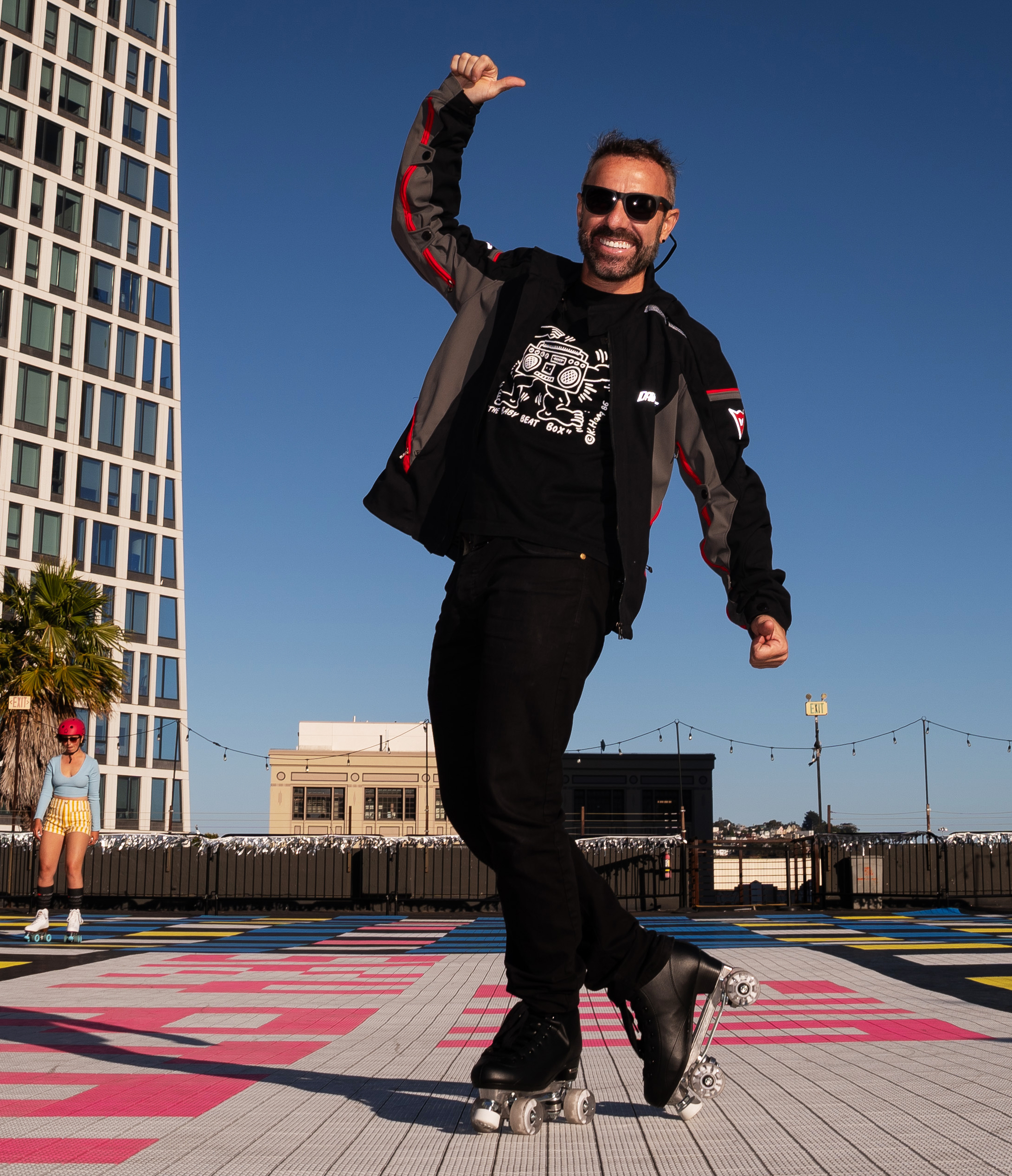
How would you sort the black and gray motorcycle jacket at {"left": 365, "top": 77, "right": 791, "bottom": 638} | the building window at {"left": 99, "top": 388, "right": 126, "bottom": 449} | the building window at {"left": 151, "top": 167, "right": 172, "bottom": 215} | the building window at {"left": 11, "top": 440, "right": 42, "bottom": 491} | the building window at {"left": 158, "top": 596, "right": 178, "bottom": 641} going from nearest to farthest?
the black and gray motorcycle jacket at {"left": 365, "top": 77, "right": 791, "bottom": 638} → the building window at {"left": 11, "top": 440, "right": 42, "bottom": 491} → the building window at {"left": 99, "top": 388, "right": 126, "bottom": 449} → the building window at {"left": 158, "top": 596, "right": 178, "bottom": 641} → the building window at {"left": 151, "top": 167, "right": 172, "bottom": 215}

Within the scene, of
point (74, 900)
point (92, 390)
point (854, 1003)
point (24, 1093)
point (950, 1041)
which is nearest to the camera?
point (24, 1093)

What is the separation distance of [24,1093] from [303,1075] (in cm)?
65

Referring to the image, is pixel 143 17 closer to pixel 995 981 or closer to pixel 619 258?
pixel 995 981

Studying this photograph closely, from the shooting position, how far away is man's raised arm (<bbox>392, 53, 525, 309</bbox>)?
2795 mm

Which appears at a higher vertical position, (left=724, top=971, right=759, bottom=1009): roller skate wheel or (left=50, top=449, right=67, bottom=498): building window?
(left=50, top=449, right=67, bottom=498): building window

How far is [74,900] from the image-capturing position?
883cm

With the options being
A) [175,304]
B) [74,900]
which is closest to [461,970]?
[74,900]

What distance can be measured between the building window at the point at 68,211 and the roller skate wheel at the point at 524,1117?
50960mm

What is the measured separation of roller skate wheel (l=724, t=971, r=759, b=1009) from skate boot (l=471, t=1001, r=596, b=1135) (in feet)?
1.10

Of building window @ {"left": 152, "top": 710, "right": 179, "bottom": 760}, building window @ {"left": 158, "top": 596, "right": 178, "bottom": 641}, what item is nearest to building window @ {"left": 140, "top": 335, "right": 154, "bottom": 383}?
building window @ {"left": 158, "top": 596, "right": 178, "bottom": 641}

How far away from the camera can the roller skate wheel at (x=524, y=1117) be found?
85.5 inches

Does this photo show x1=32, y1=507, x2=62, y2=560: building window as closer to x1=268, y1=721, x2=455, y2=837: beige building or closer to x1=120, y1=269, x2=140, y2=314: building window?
x1=120, y1=269, x2=140, y2=314: building window

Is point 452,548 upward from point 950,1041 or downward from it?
upward

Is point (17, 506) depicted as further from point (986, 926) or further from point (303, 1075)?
point (303, 1075)
